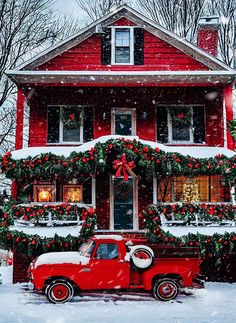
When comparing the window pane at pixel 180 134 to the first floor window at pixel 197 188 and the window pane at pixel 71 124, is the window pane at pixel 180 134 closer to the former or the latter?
the first floor window at pixel 197 188

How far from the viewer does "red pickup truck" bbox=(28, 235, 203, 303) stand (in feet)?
34.7

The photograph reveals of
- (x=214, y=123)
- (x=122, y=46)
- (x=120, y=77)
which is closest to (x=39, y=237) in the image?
(x=120, y=77)

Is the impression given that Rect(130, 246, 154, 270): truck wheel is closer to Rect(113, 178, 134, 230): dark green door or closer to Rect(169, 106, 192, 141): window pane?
Rect(113, 178, 134, 230): dark green door

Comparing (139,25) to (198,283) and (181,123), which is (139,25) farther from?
(198,283)

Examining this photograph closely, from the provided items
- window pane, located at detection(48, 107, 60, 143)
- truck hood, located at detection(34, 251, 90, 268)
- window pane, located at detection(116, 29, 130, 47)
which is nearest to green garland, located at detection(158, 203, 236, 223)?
truck hood, located at detection(34, 251, 90, 268)

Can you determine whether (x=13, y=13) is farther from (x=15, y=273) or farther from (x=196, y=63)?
(x=15, y=273)

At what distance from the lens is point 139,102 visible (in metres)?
16.6

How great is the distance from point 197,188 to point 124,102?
441 centimetres

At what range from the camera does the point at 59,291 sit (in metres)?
10.6

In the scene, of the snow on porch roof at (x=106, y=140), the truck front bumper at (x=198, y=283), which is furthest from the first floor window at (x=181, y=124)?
the truck front bumper at (x=198, y=283)

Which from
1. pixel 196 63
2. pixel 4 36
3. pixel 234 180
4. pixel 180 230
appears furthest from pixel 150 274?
pixel 4 36

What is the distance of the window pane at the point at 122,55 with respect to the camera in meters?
16.9

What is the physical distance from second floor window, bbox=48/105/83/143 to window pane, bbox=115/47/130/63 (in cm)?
257

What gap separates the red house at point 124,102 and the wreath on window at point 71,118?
0.13 ft
